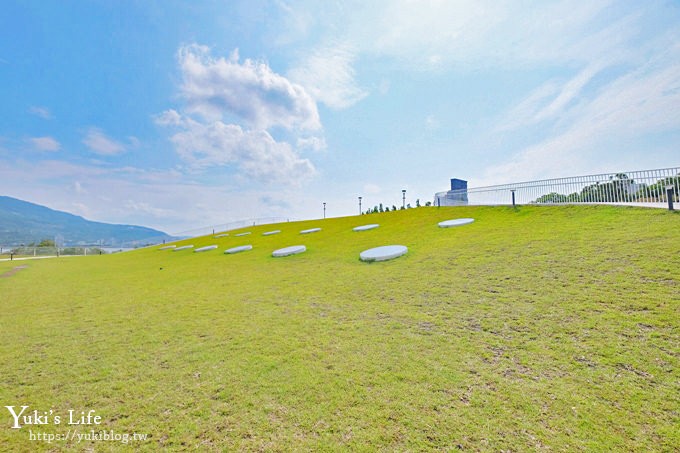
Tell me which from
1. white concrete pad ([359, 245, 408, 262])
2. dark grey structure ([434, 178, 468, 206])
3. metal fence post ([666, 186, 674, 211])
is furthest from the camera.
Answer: dark grey structure ([434, 178, 468, 206])

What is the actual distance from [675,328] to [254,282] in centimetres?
895

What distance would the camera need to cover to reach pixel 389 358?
157 inches

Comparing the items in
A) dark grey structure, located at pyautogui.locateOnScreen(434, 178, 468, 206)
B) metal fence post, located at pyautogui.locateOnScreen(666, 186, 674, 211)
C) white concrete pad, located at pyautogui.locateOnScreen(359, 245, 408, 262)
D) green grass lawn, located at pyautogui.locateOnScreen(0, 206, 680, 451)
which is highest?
dark grey structure, located at pyautogui.locateOnScreen(434, 178, 468, 206)

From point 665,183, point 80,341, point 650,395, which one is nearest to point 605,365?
point 650,395

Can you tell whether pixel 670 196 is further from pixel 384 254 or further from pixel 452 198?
pixel 452 198

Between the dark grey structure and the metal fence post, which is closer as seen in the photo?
the metal fence post

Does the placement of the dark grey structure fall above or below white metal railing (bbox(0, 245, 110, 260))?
above

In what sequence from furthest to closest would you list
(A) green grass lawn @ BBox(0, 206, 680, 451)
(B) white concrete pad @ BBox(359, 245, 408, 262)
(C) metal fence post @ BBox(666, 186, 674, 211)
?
(B) white concrete pad @ BBox(359, 245, 408, 262) < (C) metal fence post @ BBox(666, 186, 674, 211) < (A) green grass lawn @ BBox(0, 206, 680, 451)

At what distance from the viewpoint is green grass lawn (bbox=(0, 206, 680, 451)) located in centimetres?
274

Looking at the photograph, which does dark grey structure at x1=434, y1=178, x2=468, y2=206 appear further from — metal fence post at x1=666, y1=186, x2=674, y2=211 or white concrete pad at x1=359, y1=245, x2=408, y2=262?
white concrete pad at x1=359, y1=245, x2=408, y2=262

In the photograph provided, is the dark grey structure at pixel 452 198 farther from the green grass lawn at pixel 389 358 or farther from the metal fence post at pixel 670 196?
the green grass lawn at pixel 389 358

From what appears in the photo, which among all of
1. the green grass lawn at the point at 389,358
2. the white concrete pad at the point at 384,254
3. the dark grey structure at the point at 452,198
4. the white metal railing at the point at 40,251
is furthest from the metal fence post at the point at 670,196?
the white metal railing at the point at 40,251

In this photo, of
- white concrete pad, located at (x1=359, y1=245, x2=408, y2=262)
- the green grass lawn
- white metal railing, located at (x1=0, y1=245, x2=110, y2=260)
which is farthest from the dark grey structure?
white metal railing, located at (x1=0, y1=245, x2=110, y2=260)

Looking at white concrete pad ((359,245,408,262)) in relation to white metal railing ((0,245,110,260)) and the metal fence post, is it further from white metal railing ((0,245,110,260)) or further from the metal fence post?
white metal railing ((0,245,110,260))
